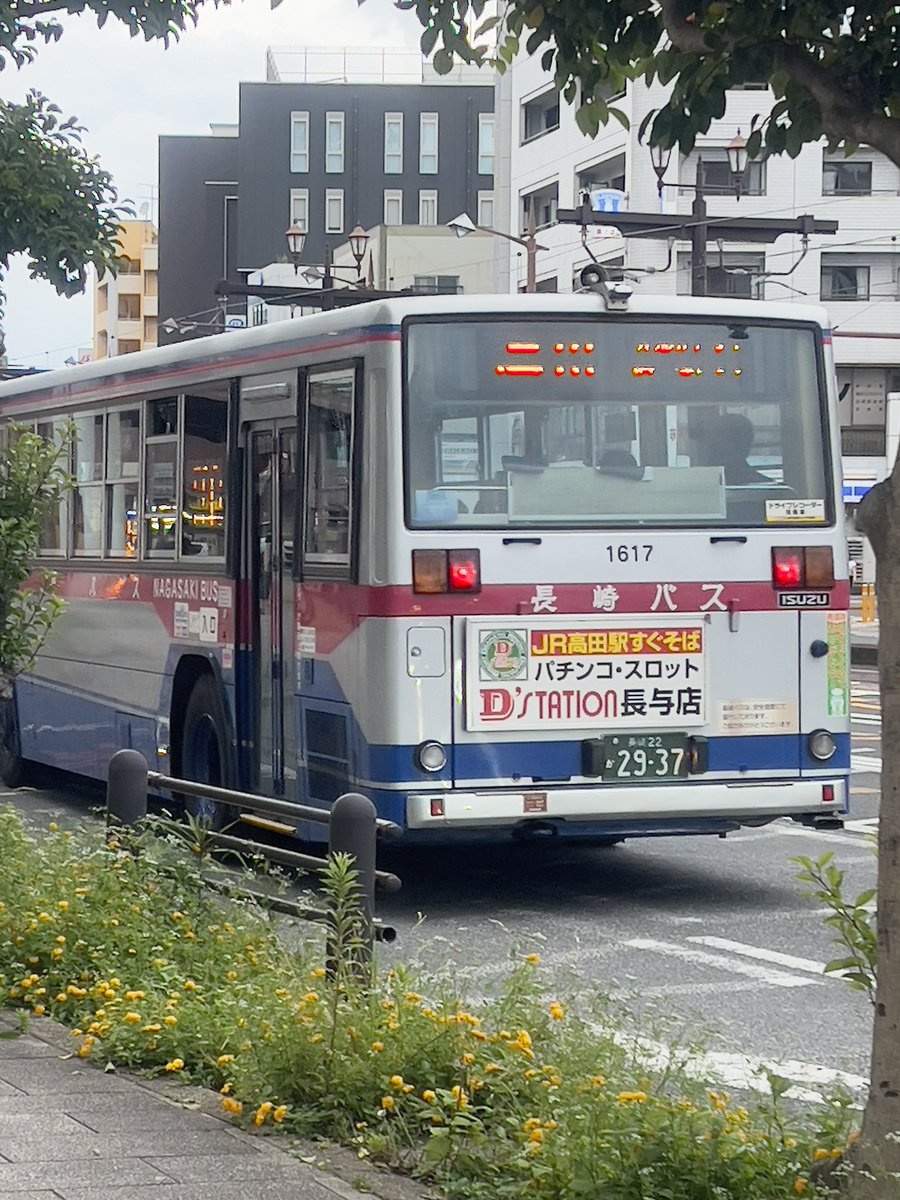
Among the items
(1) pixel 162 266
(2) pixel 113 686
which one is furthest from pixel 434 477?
(1) pixel 162 266

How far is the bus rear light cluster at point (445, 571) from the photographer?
Result: 10094 mm

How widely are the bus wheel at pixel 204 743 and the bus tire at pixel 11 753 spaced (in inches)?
154

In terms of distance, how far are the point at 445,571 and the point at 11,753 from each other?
729 cm

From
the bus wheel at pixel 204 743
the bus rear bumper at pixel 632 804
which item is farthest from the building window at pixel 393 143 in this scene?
the bus rear bumper at pixel 632 804

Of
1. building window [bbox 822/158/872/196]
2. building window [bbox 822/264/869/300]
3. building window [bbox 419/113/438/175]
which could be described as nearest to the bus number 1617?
building window [bbox 822/158/872/196]

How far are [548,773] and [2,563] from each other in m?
2.82

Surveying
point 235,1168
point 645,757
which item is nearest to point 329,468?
point 645,757

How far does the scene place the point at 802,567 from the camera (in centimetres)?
1072

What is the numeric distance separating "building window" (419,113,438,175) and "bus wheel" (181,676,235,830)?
81.1 metres

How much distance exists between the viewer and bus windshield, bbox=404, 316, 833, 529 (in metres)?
10.3

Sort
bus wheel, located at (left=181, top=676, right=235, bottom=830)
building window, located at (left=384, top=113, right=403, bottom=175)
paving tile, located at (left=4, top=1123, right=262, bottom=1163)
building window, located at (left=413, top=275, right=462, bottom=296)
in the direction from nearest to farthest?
paving tile, located at (left=4, top=1123, right=262, bottom=1163) < bus wheel, located at (left=181, top=676, right=235, bottom=830) < building window, located at (left=413, top=275, right=462, bottom=296) < building window, located at (left=384, top=113, right=403, bottom=175)

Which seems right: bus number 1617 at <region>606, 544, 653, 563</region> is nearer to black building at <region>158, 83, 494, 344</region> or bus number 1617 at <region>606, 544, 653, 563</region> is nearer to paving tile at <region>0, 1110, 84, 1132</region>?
paving tile at <region>0, 1110, 84, 1132</region>

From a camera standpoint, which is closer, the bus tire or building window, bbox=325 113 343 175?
the bus tire

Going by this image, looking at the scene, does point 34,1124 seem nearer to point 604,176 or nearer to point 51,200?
point 51,200
